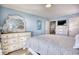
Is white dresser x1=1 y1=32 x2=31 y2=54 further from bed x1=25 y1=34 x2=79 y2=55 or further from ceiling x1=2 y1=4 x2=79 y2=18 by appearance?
ceiling x1=2 y1=4 x2=79 y2=18

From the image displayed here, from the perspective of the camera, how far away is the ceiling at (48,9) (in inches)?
46.5

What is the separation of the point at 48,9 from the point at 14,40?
70 centimetres

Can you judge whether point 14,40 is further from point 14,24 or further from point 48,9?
point 48,9

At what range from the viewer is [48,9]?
1.25 meters

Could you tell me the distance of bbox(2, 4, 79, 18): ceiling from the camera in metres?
1.18

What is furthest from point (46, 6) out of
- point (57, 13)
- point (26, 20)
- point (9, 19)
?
point (9, 19)

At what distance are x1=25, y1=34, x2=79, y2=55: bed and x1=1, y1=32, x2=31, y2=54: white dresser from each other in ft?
0.26

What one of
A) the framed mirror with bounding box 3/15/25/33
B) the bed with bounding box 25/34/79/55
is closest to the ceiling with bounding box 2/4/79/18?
the framed mirror with bounding box 3/15/25/33

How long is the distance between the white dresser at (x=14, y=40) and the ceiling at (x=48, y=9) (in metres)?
0.37

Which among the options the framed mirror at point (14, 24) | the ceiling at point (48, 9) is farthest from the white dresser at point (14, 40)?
the ceiling at point (48, 9)

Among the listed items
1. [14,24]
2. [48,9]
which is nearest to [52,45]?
[48,9]

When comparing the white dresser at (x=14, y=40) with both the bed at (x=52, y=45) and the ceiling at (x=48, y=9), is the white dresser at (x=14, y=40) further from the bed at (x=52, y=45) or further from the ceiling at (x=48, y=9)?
the ceiling at (x=48, y=9)

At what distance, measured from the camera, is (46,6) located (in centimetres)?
121
